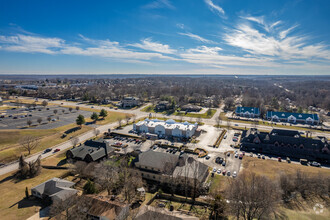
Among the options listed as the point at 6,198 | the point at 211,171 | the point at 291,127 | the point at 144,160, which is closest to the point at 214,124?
the point at 291,127

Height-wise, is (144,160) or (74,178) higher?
(144,160)

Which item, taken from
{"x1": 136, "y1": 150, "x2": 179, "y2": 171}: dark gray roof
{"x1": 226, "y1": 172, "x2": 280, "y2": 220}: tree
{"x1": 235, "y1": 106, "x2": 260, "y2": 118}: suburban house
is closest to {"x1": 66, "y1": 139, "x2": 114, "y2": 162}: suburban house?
{"x1": 136, "y1": 150, "x2": 179, "y2": 171}: dark gray roof

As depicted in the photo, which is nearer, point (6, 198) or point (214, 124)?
point (6, 198)

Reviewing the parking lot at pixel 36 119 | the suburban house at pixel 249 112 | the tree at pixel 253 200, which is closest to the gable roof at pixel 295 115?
the suburban house at pixel 249 112

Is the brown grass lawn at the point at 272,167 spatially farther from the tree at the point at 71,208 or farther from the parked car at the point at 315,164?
the tree at the point at 71,208

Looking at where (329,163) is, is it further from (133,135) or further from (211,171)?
(133,135)

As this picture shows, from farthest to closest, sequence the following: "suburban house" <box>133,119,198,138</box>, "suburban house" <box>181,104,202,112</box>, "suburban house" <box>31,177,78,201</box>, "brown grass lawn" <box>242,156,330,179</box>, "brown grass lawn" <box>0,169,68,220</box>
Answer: "suburban house" <box>181,104,202,112</box> < "suburban house" <box>133,119,198,138</box> < "brown grass lawn" <box>242,156,330,179</box> < "suburban house" <box>31,177,78,201</box> < "brown grass lawn" <box>0,169,68,220</box>

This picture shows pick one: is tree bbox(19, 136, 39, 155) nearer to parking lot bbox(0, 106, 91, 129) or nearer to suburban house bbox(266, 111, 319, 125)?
parking lot bbox(0, 106, 91, 129)
